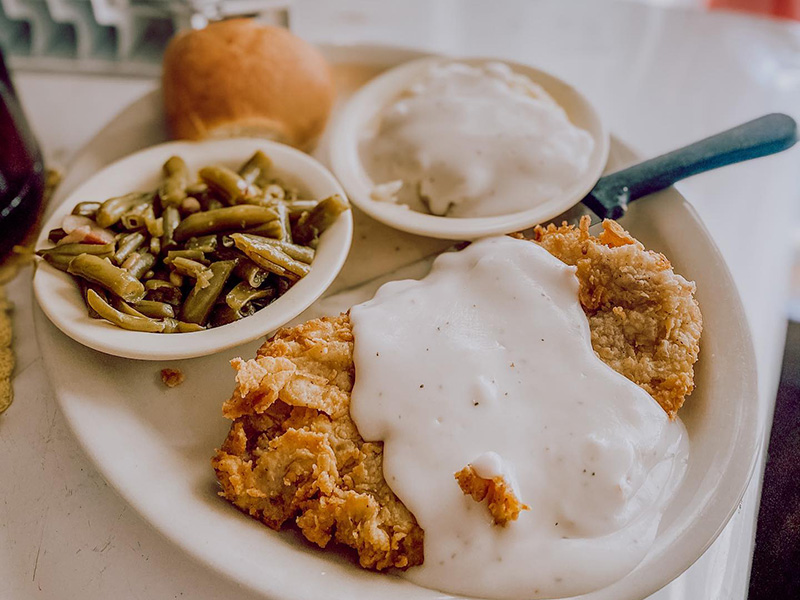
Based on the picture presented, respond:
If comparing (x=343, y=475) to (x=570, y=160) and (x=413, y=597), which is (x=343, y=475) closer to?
(x=413, y=597)

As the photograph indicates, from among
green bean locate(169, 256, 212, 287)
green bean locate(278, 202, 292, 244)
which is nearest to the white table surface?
green bean locate(169, 256, 212, 287)

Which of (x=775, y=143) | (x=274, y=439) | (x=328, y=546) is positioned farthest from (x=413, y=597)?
(x=775, y=143)

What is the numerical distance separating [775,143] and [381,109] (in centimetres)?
127

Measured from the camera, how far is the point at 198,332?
70.9 inches

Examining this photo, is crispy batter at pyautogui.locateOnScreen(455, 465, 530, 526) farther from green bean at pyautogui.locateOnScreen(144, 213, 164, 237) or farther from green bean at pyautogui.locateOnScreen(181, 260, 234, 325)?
green bean at pyautogui.locateOnScreen(144, 213, 164, 237)

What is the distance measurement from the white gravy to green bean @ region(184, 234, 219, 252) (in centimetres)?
47

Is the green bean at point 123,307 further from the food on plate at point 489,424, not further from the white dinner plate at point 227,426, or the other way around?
the food on plate at point 489,424

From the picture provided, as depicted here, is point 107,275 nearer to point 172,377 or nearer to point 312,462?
point 172,377

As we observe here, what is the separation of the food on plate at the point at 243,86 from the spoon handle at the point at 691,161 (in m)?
1.02

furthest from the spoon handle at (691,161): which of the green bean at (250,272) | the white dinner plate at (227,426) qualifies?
the green bean at (250,272)

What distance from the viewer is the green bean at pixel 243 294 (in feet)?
6.04

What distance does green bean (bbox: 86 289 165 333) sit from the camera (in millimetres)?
1779

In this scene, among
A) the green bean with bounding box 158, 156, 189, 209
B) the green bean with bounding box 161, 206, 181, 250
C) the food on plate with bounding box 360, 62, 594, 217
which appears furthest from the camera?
the food on plate with bounding box 360, 62, 594, 217

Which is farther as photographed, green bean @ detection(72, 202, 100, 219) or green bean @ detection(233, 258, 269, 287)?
green bean @ detection(72, 202, 100, 219)
